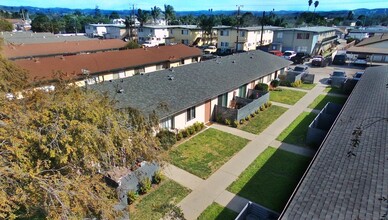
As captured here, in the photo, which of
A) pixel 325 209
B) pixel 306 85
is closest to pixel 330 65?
pixel 306 85

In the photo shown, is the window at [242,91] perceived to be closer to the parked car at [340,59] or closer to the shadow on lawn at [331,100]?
the shadow on lawn at [331,100]

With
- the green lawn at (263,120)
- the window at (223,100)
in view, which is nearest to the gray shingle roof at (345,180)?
the green lawn at (263,120)

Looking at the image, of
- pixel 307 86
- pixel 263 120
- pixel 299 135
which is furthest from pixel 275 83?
pixel 299 135

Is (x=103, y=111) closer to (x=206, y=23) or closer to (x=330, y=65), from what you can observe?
(x=330, y=65)

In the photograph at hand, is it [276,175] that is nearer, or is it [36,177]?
[36,177]

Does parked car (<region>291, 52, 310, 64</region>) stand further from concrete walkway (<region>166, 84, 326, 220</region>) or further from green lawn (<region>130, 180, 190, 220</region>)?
green lawn (<region>130, 180, 190, 220</region>)


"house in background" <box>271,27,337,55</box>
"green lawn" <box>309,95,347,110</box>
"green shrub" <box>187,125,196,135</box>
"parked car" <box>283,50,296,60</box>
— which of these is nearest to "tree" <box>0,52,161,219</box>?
"green shrub" <box>187,125,196,135</box>

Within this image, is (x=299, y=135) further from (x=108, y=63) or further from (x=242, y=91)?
(x=108, y=63)
